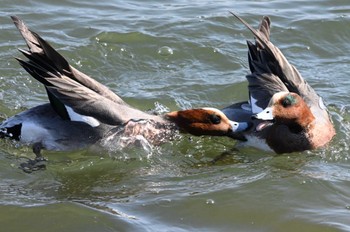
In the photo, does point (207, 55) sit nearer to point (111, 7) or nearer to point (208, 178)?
point (111, 7)

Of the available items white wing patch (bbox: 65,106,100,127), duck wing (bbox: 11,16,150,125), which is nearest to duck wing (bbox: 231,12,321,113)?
duck wing (bbox: 11,16,150,125)

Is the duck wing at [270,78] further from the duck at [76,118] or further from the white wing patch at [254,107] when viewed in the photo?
the duck at [76,118]

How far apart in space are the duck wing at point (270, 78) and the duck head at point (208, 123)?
0.30 meters

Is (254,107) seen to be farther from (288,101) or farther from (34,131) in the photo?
(34,131)

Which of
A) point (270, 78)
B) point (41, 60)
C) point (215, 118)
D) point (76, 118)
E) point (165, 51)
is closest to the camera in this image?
point (41, 60)

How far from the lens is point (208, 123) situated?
779 cm

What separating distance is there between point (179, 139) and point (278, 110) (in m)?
1.05

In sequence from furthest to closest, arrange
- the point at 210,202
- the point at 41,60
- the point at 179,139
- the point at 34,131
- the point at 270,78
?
the point at 270,78 < the point at 179,139 < the point at 34,131 < the point at 41,60 < the point at 210,202

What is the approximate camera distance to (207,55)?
10273mm

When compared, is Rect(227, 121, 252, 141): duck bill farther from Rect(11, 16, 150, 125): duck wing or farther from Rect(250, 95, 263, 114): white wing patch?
Rect(11, 16, 150, 125): duck wing

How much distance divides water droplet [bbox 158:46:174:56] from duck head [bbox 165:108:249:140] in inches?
96.3

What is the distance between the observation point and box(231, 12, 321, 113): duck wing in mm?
8039

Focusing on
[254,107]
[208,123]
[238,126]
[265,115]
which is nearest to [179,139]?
[208,123]

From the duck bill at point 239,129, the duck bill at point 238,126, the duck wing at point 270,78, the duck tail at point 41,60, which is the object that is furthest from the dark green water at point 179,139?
the duck tail at point 41,60
